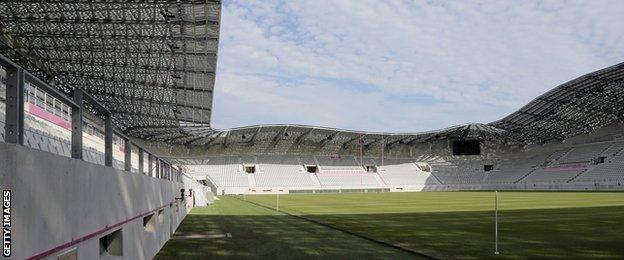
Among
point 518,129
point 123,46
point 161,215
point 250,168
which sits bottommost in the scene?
point 161,215

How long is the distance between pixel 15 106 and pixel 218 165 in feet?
331

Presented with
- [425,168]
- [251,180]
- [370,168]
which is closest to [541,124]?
[425,168]

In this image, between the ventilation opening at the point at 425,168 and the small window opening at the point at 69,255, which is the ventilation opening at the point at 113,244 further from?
the ventilation opening at the point at 425,168

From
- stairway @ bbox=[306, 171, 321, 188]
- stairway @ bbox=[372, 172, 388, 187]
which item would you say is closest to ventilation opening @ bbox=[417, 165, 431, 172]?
stairway @ bbox=[372, 172, 388, 187]

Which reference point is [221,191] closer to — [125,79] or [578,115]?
[125,79]

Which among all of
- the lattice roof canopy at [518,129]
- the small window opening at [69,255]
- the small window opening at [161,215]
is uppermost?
the lattice roof canopy at [518,129]

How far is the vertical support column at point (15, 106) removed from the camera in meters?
4.11

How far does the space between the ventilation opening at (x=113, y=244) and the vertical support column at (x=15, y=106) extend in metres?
4.33

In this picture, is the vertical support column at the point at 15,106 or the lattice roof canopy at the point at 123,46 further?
the lattice roof canopy at the point at 123,46

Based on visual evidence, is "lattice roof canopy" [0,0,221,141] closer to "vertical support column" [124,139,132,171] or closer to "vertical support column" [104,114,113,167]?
"vertical support column" [124,139,132,171]

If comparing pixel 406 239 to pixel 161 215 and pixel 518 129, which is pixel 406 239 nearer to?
pixel 161 215

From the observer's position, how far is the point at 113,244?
844 cm

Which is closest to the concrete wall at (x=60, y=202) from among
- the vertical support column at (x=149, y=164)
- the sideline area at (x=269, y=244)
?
the vertical support column at (x=149, y=164)

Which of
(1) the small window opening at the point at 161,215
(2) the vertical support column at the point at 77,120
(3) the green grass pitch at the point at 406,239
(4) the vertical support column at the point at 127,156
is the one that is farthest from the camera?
(1) the small window opening at the point at 161,215
